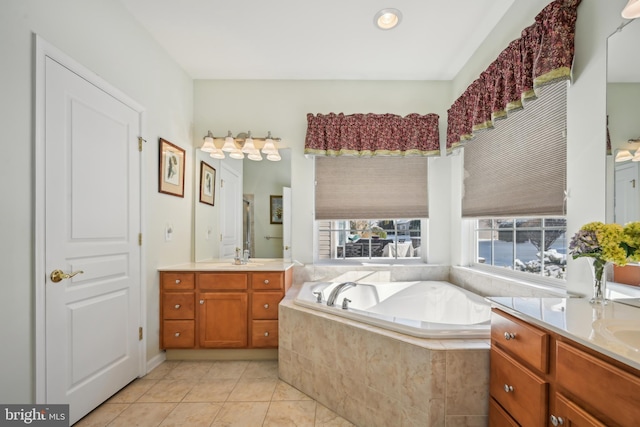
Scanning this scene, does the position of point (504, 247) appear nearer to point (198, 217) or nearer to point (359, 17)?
point (359, 17)

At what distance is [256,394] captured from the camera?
6.69 ft

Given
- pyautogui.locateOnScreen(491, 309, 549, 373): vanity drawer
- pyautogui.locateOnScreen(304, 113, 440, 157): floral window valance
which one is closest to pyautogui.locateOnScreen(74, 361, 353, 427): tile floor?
pyautogui.locateOnScreen(491, 309, 549, 373): vanity drawer

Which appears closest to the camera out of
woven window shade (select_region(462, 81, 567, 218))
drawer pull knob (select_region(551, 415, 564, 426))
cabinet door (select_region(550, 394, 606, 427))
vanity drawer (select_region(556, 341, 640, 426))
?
vanity drawer (select_region(556, 341, 640, 426))

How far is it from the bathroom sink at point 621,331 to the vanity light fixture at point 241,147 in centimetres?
259

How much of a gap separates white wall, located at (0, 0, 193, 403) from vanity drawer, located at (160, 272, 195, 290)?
86 millimetres

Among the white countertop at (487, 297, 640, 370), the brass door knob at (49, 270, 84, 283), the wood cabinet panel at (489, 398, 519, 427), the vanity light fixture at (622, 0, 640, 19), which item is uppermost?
the vanity light fixture at (622, 0, 640, 19)

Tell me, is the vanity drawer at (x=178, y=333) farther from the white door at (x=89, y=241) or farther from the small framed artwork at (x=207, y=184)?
the small framed artwork at (x=207, y=184)

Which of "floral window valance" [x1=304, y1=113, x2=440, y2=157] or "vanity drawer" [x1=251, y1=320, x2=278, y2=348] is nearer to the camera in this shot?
"vanity drawer" [x1=251, y1=320, x2=278, y2=348]

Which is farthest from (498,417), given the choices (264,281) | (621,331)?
(264,281)

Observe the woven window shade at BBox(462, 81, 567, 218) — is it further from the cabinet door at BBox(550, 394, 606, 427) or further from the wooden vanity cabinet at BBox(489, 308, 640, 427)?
the cabinet door at BBox(550, 394, 606, 427)

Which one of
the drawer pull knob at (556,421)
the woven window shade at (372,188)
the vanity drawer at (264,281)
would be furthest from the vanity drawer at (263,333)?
the drawer pull knob at (556,421)

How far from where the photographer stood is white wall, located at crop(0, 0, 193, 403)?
1.32 meters

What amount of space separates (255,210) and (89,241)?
58.5 inches

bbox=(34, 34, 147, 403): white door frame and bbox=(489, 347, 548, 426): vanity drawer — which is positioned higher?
bbox=(34, 34, 147, 403): white door frame
